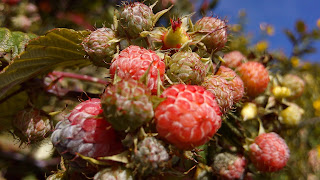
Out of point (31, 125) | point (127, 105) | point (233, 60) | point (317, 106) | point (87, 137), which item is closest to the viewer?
point (127, 105)

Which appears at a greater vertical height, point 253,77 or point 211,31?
point 211,31

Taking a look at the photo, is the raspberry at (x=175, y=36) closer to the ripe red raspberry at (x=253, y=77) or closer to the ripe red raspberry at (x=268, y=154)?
the ripe red raspberry at (x=253, y=77)

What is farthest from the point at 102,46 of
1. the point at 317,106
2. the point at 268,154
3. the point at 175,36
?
the point at 317,106

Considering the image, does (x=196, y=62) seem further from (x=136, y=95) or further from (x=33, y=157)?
(x=33, y=157)

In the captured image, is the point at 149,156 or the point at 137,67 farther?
the point at 137,67

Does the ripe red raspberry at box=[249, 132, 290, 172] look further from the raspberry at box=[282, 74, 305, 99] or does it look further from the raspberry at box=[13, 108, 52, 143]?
the raspberry at box=[13, 108, 52, 143]

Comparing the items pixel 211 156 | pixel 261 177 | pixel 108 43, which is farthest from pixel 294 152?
pixel 108 43

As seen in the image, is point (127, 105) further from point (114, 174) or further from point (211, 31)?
point (211, 31)

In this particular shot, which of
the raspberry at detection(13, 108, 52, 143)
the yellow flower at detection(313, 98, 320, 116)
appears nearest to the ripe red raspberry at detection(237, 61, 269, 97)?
the raspberry at detection(13, 108, 52, 143)
